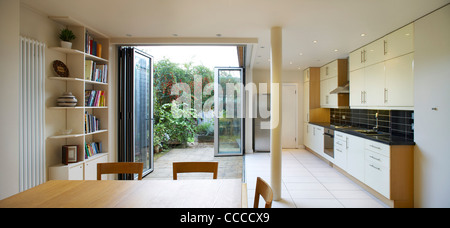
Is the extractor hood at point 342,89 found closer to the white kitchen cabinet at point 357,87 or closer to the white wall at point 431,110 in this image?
the white kitchen cabinet at point 357,87

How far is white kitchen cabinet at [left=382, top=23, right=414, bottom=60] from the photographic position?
104 inches

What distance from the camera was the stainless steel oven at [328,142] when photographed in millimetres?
4465

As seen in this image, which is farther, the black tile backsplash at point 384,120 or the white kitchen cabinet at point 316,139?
the white kitchen cabinet at point 316,139

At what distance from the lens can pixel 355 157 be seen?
3.43 m

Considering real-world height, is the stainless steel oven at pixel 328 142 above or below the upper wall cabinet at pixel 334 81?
below

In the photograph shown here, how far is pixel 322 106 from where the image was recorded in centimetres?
575

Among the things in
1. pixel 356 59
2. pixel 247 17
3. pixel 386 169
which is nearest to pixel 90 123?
pixel 247 17

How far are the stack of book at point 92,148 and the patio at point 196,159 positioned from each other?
1009 mm

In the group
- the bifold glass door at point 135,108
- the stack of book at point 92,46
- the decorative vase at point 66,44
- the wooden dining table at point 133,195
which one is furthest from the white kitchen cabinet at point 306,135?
the decorative vase at point 66,44

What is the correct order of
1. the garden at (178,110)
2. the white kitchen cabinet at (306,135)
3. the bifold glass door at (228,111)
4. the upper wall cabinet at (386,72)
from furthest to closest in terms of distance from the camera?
the garden at (178,110) < the white kitchen cabinet at (306,135) < the bifold glass door at (228,111) < the upper wall cabinet at (386,72)

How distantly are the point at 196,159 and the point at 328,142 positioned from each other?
3.21 meters

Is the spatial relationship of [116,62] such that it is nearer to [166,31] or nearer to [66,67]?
[66,67]

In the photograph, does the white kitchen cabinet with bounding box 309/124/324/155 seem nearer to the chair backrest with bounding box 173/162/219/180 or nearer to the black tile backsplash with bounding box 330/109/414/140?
the black tile backsplash with bounding box 330/109/414/140

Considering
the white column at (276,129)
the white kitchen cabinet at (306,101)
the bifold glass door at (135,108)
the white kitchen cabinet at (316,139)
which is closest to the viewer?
the white column at (276,129)
